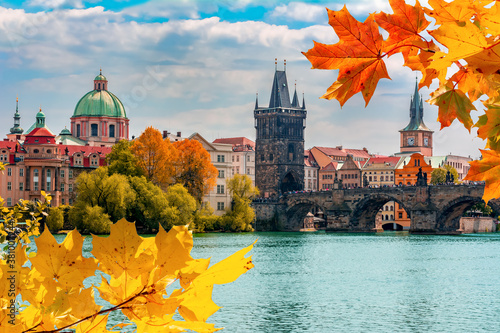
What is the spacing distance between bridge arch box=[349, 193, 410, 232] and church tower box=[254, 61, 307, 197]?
39.6 ft

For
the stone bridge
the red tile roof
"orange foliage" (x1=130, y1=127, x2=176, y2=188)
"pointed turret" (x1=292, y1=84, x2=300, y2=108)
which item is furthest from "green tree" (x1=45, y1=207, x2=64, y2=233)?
the red tile roof

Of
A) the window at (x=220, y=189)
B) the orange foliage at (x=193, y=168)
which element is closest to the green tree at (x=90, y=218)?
the orange foliage at (x=193, y=168)

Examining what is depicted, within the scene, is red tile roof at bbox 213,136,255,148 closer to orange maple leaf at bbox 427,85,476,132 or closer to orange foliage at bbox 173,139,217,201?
orange foliage at bbox 173,139,217,201

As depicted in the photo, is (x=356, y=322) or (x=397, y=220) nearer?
(x=356, y=322)

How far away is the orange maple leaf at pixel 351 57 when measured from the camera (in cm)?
130

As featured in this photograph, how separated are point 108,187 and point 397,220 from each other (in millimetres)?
54326

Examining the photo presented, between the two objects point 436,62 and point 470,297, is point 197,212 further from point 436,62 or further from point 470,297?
point 436,62

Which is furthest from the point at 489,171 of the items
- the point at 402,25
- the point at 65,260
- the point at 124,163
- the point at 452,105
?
the point at 124,163

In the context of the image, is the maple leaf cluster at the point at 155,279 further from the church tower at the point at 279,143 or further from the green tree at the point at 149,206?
the church tower at the point at 279,143

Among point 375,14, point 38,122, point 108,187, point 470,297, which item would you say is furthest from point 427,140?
point 375,14

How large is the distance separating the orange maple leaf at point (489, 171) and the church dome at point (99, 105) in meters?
96.7

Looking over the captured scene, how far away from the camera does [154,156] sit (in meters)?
60.2

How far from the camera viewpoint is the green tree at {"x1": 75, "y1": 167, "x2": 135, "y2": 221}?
5225 cm

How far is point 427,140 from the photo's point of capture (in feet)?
407
